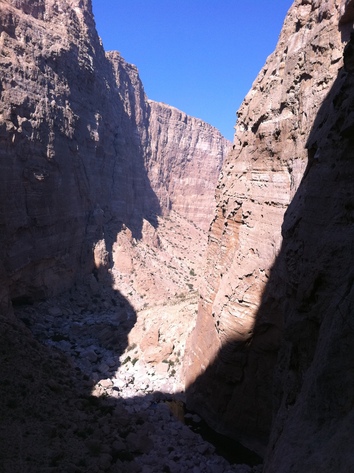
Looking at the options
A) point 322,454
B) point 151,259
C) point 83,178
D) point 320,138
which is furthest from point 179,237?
point 322,454

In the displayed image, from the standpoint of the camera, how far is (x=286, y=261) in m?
10.8

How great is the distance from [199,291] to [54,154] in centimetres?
2115

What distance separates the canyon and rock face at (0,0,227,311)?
197mm

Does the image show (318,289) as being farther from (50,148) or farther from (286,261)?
(50,148)

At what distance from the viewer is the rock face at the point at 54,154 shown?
2897cm

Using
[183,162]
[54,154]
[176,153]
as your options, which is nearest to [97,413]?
[54,154]

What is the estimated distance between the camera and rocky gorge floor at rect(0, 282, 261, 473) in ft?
40.0

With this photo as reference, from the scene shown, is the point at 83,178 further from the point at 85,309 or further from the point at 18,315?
the point at 18,315

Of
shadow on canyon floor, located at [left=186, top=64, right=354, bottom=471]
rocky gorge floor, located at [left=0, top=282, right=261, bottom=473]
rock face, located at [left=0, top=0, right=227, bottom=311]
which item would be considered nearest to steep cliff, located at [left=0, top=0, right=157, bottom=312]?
rock face, located at [left=0, top=0, right=227, bottom=311]

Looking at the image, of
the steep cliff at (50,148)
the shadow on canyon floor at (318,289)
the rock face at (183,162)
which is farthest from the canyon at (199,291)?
the rock face at (183,162)

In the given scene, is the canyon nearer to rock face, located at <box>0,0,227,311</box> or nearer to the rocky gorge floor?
the rocky gorge floor

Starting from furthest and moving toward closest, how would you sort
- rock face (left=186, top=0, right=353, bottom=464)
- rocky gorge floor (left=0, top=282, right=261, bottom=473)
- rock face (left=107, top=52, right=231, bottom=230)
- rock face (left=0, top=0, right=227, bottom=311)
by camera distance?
rock face (left=107, top=52, right=231, bottom=230), rock face (left=0, top=0, right=227, bottom=311), rocky gorge floor (left=0, top=282, right=261, bottom=473), rock face (left=186, top=0, right=353, bottom=464)

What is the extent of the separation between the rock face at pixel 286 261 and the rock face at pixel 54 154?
15.1m

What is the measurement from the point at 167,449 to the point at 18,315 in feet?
59.1
